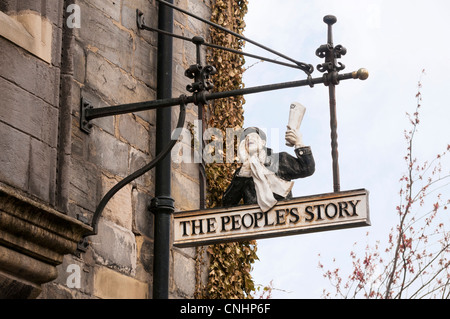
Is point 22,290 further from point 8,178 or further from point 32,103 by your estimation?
point 32,103

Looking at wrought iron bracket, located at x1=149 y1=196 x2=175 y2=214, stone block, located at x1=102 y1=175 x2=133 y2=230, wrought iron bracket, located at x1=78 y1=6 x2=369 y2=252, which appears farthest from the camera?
wrought iron bracket, located at x1=149 y1=196 x2=175 y2=214

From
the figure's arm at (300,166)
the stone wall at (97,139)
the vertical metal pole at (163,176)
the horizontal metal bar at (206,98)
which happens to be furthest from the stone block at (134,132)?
the figure's arm at (300,166)

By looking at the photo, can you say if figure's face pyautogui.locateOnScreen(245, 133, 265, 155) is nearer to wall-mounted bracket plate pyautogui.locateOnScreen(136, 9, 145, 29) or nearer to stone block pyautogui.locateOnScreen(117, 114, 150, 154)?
stone block pyautogui.locateOnScreen(117, 114, 150, 154)

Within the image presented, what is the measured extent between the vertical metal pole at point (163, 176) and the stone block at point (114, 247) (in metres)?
0.25

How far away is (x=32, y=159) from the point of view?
669cm

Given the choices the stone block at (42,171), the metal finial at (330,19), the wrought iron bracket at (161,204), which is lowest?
the stone block at (42,171)

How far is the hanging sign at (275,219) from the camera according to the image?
22.2 ft

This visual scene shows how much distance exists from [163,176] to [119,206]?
1.91ft

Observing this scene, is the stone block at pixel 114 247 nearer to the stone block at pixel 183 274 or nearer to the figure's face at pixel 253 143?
the stone block at pixel 183 274

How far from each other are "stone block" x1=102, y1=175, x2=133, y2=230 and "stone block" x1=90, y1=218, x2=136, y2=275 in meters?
0.04

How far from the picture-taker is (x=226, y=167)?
8969mm

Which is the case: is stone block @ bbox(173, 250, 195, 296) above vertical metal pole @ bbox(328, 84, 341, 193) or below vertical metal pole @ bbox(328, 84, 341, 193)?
below

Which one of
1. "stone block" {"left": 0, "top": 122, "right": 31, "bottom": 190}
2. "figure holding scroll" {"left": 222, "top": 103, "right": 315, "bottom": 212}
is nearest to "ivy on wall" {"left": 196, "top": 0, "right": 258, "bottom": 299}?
"figure holding scroll" {"left": 222, "top": 103, "right": 315, "bottom": 212}

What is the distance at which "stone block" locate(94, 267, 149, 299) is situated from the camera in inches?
289
